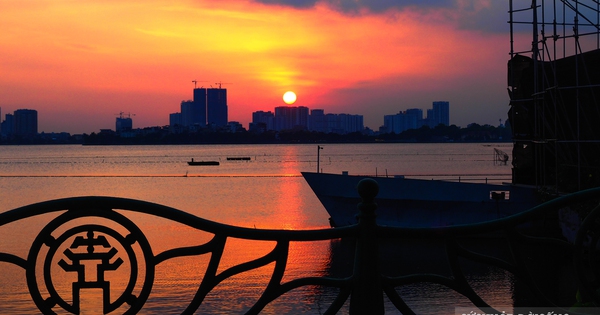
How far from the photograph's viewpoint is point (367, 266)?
111 inches

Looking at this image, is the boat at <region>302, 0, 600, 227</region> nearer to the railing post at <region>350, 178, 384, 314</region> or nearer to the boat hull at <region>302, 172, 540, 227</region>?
the boat hull at <region>302, 172, 540, 227</region>

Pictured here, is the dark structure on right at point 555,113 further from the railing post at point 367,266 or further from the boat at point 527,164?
the railing post at point 367,266

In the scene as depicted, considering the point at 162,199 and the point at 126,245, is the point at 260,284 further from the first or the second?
the point at 162,199

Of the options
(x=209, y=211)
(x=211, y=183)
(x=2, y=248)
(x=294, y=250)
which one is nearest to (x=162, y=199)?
(x=209, y=211)

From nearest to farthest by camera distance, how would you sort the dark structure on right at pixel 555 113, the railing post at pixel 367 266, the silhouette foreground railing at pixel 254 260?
the silhouette foreground railing at pixel 254 260, the railing post at pixel 367 266, the dark structure on right at pixel 555 113

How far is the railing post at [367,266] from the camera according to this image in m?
2.78

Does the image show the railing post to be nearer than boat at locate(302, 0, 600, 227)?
Yes

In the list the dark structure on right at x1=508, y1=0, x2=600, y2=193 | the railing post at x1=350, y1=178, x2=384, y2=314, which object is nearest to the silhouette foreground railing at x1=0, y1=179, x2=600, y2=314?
the railing post at x1=350, y1=178, x2=384, y2=314

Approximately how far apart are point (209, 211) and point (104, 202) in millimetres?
41235

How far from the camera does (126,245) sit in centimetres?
266

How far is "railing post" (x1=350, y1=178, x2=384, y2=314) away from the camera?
2.78 meters

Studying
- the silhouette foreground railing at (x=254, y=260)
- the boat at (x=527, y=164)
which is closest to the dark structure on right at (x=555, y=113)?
Answer: the boat at (x=527, y=164)

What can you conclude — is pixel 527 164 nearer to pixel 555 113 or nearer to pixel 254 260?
pixel 555 113

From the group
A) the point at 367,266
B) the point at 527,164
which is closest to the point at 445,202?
the point at 527,164
